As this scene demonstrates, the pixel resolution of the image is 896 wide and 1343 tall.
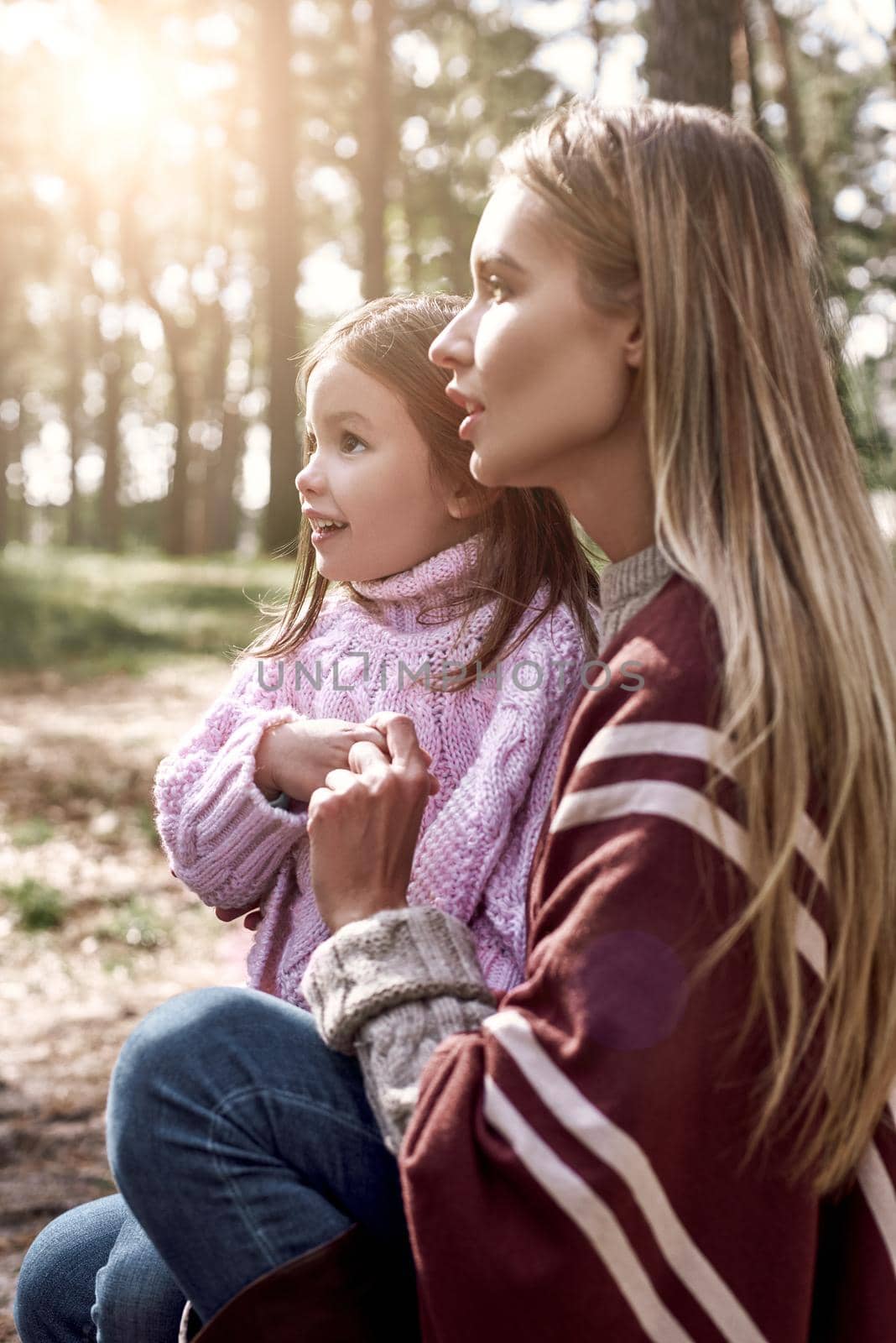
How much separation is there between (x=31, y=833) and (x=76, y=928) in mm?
1153

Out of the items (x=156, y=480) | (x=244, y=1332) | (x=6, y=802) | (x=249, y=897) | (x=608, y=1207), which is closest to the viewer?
(x=608, y=1207)

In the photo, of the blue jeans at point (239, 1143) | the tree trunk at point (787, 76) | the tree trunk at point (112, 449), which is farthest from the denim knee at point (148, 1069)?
the tree trunk at point (112, 449)

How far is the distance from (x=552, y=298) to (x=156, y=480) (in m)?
58.9

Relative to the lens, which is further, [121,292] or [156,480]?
[156,480]

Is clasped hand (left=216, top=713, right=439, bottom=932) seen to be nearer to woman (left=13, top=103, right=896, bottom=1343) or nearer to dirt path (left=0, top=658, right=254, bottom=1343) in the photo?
woman (left=13, top=103, right=896, bottom=1343)

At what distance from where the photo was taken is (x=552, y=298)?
1.50 metres

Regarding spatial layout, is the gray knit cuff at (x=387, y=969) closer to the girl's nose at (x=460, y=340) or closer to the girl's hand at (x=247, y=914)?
the girl's hand at (x=247, y=914)

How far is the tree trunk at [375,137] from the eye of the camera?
15.8m

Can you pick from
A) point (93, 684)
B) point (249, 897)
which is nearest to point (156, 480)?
point (93, 684)

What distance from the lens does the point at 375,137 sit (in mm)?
16203

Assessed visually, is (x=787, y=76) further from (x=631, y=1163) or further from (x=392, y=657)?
(x=631, y=1163)

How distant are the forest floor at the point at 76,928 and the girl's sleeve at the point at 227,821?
58.8 inches

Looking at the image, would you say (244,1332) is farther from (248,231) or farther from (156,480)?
(156,480)

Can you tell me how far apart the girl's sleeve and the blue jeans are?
33cm
